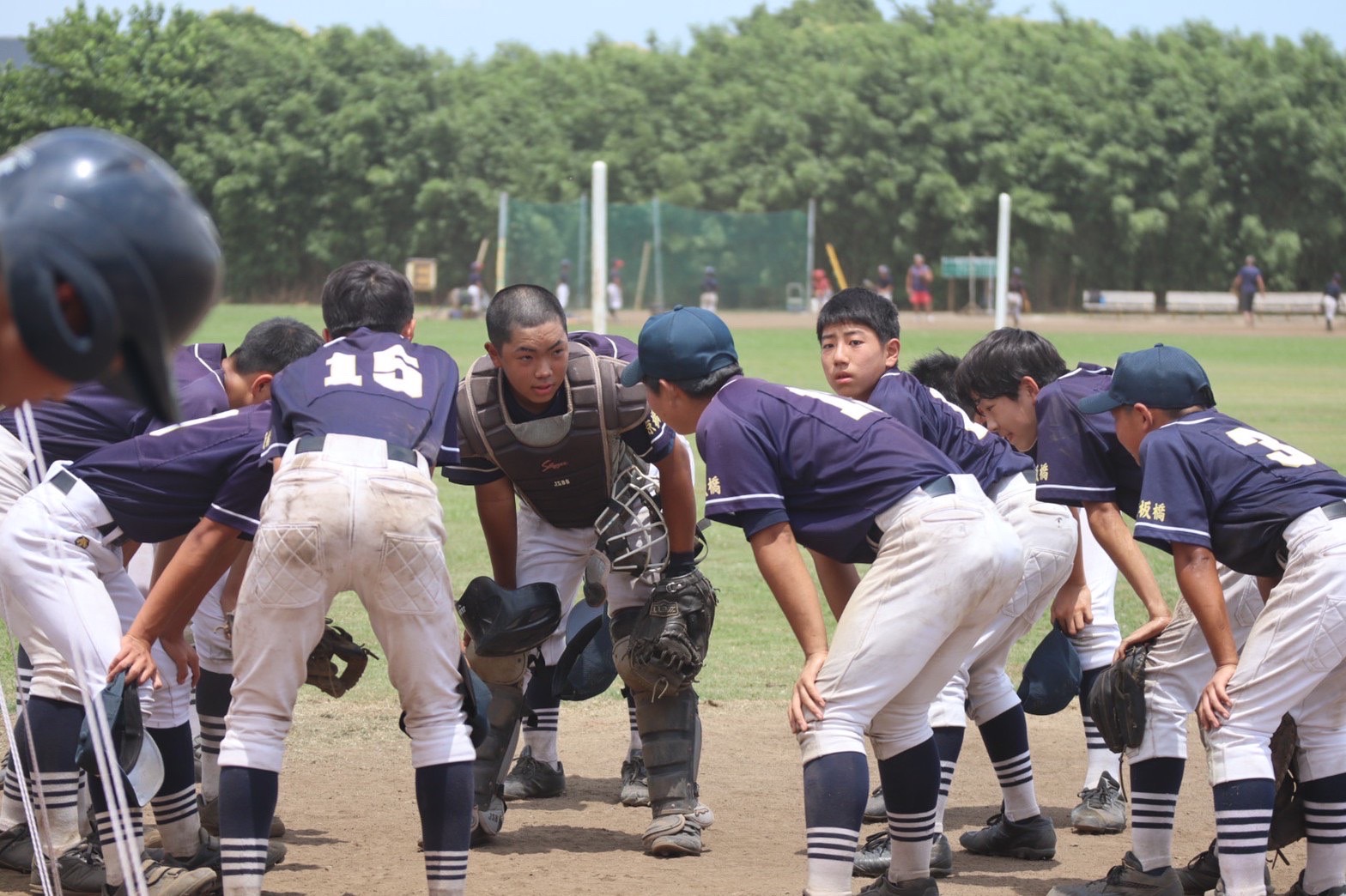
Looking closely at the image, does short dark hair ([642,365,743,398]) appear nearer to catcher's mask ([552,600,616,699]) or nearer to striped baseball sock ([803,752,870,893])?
striped baseball sock ([803,752,870,893])

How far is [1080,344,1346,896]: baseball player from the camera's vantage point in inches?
166

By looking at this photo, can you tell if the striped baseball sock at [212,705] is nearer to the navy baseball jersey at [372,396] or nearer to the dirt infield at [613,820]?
the dirt infield at [613,820]

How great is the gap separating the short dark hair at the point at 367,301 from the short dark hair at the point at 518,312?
1.71ft

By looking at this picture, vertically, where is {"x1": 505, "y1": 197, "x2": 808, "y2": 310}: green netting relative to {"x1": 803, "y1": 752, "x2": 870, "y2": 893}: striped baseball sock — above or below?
above

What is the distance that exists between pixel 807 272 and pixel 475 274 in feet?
32.4

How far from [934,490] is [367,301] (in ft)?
5.89

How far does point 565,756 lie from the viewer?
22.5ft

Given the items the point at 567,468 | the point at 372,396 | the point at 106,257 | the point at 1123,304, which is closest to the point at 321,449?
the point at 372,396

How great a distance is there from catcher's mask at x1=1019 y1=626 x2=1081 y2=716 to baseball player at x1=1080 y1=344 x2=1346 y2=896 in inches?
47.1

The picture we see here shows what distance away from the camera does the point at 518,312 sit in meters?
5.18

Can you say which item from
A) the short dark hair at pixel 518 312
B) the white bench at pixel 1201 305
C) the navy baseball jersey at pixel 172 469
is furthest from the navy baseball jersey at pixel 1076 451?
the white bench at pixel 1201 305

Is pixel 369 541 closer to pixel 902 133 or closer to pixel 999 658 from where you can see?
pixel 999 658

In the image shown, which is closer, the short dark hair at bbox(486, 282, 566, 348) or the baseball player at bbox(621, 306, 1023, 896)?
the baseball player at bbox(621, 306, 1023, 896)

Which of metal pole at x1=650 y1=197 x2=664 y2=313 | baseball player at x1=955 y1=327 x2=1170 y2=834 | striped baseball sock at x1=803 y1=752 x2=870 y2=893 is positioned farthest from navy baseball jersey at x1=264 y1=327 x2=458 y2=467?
metal pole at x1=650 y1=197 x2=664 y2=313
